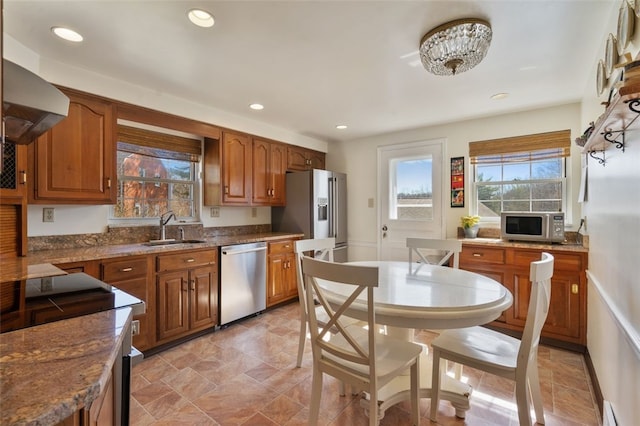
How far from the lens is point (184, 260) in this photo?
9.03 feet

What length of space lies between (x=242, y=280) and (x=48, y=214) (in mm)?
1731

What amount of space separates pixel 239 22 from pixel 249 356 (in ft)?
8.00

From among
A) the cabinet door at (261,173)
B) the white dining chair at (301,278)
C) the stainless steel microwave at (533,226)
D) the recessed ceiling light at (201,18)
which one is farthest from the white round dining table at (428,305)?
the cabinet door at (261,173)

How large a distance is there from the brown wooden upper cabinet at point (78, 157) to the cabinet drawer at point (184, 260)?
25.5 inches

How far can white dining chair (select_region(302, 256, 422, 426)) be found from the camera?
1.35 m

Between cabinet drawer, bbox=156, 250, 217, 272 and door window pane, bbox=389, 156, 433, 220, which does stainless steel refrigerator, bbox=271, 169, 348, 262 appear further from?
cabinet drawer, bbox=156, 250, 217, 272

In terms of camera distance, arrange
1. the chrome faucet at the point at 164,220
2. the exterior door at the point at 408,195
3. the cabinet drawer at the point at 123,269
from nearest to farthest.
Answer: the cabinet drawer at the point at 123,269, the chrome faucet at the point at 164,220, the exterior door at the point at 408,195

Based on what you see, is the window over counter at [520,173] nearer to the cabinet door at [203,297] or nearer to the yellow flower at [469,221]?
the yellow flower at [469,221]

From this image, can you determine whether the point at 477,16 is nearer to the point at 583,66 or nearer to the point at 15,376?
the point at 583,66

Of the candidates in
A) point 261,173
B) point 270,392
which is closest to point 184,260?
point 270,392

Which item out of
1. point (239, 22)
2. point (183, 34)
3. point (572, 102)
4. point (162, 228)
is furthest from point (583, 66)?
point (162, 228)

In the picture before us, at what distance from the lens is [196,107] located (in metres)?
3.12

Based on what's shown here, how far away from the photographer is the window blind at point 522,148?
10.2 feet

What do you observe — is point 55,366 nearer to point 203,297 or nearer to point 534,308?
point 534,308
